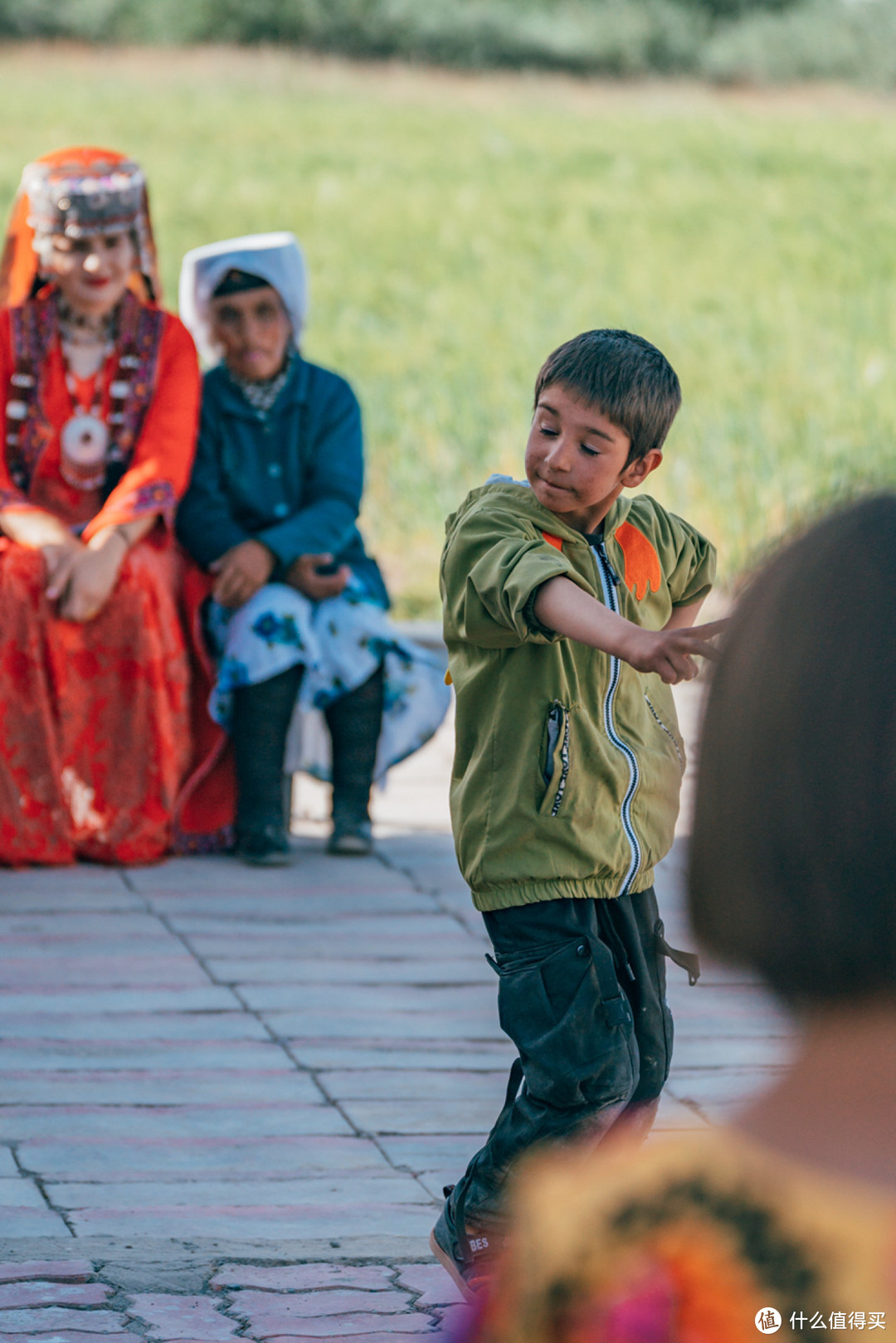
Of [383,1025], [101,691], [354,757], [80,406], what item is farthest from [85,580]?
[383,1025]

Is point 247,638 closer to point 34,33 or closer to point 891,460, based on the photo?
point 891,460

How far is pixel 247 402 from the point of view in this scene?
4.93m

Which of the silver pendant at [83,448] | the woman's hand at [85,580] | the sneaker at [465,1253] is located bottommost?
the sneaker at [465,1253]

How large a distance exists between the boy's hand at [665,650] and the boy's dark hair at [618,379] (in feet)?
1.17

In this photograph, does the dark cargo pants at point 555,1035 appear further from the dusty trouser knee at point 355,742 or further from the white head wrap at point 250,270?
the white head wrap at point 250,270

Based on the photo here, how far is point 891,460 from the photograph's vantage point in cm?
846

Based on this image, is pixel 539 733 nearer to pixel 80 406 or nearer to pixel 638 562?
pixel 638 562

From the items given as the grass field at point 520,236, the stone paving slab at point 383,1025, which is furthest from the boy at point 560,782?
the grass field at point 520,236

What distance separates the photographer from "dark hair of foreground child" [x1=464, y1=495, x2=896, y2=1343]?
84cm

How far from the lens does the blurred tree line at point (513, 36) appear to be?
30.1 metres

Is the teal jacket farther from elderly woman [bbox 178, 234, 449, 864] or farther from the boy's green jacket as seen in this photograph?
the boy's green jacket

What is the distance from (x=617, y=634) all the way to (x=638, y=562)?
0.40 metres

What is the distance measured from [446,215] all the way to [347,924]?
1551cm

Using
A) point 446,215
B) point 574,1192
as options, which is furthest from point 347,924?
point 446,215
